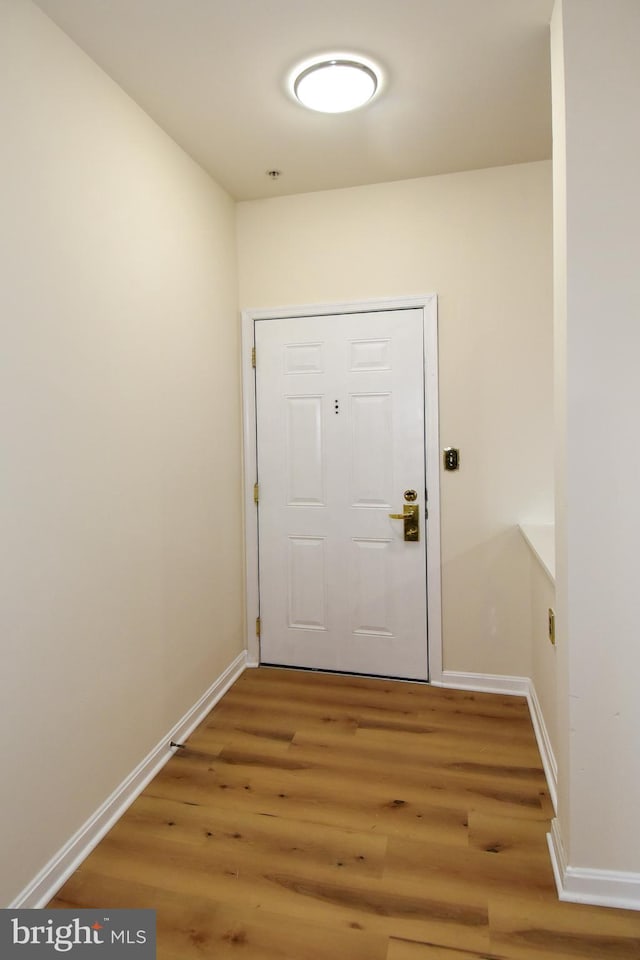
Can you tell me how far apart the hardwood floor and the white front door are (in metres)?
0.49

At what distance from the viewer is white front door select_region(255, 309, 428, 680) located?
3055 millimetres

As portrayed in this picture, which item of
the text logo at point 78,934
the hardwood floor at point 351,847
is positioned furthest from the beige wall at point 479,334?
the text logo at point 78,934

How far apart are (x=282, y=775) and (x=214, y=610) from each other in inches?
36.5

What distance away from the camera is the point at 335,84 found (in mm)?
2100

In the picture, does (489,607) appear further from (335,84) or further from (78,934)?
(335,84)

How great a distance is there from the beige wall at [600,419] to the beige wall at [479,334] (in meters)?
1.20

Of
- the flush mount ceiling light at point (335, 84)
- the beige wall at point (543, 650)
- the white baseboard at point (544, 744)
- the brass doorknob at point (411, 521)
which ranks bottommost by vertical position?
the white baseboard at point (544, 744)

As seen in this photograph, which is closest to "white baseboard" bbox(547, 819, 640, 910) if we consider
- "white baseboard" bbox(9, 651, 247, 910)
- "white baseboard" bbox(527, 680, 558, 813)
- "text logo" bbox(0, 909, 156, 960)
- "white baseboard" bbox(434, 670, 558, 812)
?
"white baseboard" bbox(527, 680, 558, 813)

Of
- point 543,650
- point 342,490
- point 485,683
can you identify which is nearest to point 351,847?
point 543,650

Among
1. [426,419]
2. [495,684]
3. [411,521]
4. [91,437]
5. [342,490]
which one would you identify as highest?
[426,419]

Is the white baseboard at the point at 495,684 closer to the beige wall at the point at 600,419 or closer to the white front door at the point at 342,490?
the white front door at the point at 342,490

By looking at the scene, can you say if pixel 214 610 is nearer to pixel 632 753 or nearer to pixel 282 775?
pixel 282 775

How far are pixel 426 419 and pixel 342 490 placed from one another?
1.97ft

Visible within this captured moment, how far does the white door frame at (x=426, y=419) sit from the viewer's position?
117 inches
